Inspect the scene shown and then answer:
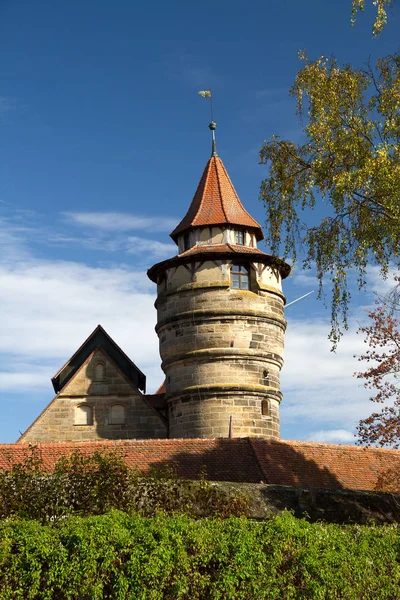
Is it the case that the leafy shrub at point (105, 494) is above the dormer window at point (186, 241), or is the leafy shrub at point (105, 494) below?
below

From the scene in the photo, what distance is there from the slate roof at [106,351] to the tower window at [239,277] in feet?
16.6

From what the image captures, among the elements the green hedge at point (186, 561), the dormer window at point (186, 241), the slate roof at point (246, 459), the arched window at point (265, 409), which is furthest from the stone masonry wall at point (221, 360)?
the green hedge at point (186, 561)

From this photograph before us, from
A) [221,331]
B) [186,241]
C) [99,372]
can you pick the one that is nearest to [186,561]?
[221,331]

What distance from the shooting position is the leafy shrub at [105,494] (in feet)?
51.2

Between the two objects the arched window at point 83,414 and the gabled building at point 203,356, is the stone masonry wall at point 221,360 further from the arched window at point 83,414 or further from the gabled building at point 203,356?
the arched window at point 83,414

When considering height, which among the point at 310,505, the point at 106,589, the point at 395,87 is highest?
the point at 395,87

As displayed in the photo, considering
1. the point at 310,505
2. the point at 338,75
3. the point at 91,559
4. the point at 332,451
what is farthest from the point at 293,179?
the point at 91,559

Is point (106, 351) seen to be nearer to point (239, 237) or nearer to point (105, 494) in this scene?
point (239, 237)

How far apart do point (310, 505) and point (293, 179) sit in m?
7.07

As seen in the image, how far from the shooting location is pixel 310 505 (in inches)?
684

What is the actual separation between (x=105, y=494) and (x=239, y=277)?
13760 mm

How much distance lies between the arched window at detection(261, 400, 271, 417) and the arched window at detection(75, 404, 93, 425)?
5681mm

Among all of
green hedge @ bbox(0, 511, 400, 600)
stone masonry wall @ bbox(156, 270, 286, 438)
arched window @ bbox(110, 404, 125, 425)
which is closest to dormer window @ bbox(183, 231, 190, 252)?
stone masonry wall @ bbox(156, 270, 286, 438)

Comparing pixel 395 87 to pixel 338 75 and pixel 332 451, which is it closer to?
pixel 338 75
